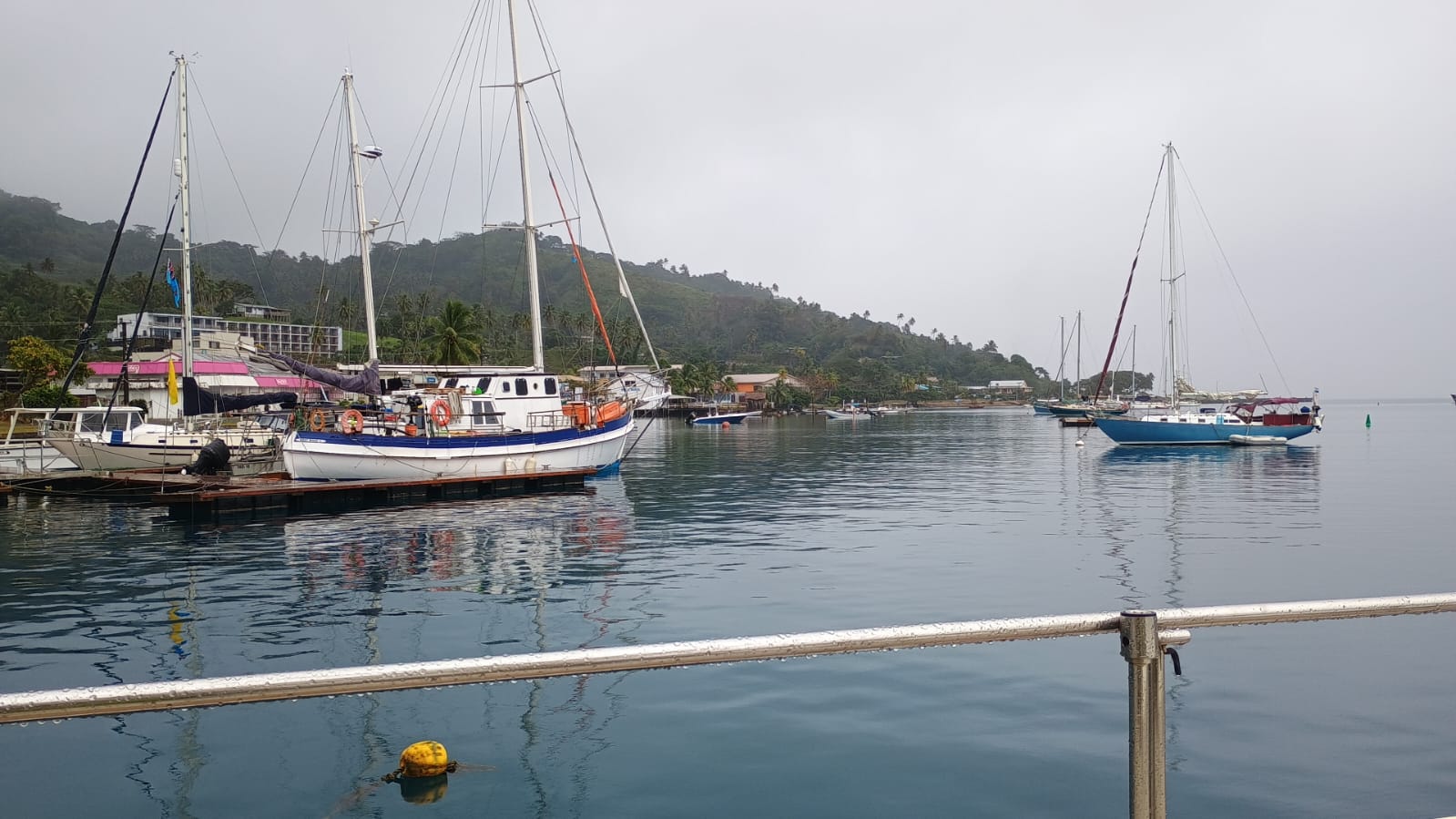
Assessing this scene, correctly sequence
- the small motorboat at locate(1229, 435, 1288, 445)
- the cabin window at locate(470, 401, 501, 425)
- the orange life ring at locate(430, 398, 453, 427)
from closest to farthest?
the orange life ring at locate(430, 398, 453, 427), the cabin window at locate(470, 401, 501, 425), the small motorboat at locate(1229, 435, 1288, 445)

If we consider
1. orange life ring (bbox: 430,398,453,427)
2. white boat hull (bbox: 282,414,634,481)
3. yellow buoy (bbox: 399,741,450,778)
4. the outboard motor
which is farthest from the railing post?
the outboard motor

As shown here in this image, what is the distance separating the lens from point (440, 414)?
34.1 meters

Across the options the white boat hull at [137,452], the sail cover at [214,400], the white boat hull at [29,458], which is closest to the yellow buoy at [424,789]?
the white boat hull at [137,452]

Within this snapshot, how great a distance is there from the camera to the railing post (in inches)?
108

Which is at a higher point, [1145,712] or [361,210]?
[361,210]

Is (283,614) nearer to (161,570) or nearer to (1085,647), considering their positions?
(161,570)

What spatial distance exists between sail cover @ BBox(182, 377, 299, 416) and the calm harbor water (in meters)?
7.36

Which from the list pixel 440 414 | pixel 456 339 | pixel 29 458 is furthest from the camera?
pixel 456 339

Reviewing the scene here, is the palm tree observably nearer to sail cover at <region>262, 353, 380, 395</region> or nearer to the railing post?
sail cover at <region>262, 353, 380, 395</region>

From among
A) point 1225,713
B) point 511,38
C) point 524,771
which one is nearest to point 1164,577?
point 1225,713

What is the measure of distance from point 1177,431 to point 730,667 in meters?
59.6

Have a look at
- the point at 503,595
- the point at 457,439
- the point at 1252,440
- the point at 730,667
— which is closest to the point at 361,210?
the point at 457,439

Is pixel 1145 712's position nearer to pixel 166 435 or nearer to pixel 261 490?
pixel 261 490

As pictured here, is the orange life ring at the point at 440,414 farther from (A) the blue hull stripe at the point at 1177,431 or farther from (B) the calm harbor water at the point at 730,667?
(A) the blue hull stripe at the point at 1177,431
